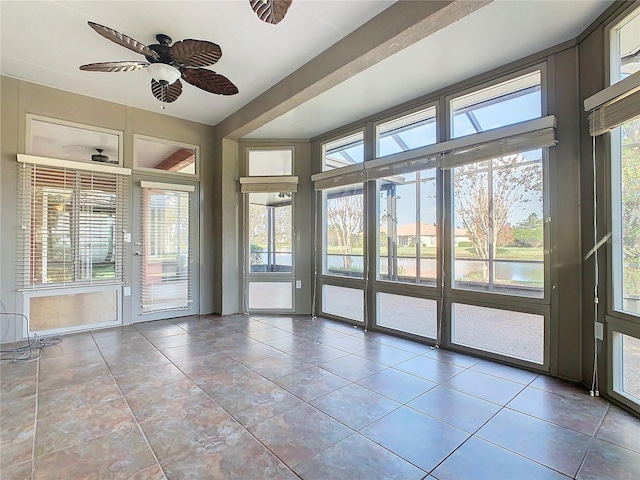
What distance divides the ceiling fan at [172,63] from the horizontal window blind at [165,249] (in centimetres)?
199

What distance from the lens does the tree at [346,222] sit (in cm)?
469

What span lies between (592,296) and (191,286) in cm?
494

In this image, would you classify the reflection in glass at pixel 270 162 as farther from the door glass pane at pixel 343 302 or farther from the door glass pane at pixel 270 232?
the door glass pane at pixel 343 302

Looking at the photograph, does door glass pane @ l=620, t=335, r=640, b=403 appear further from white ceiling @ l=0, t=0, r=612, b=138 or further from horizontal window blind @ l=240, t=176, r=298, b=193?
horizontal window blind @ l=240, t=176, r=298, b=193

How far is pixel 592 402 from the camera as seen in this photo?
237cm

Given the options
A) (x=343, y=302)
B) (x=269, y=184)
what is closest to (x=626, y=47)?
(x=343, y=302)

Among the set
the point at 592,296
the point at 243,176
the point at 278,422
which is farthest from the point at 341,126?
the point at 278,422

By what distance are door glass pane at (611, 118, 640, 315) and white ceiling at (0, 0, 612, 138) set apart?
101 cm

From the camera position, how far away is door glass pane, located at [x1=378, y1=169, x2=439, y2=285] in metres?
3.78

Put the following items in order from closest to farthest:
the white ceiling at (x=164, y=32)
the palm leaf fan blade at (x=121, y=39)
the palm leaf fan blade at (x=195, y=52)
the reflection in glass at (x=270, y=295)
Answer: the palm leaf fan blade at (x=121, y=39) < the palm leaf fan blade at (x=195, y=52) < the white ceiling at (x=164, y=32) < the reflection in glass at (x=270, y=295)

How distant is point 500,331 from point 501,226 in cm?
106

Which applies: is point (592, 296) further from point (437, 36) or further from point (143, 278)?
point (143, 278)

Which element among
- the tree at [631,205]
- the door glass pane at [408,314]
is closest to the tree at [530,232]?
the tree at [631,205]

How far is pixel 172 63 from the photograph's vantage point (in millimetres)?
2812
